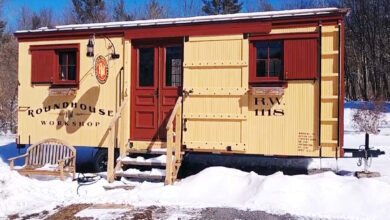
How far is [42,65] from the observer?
30.1ft

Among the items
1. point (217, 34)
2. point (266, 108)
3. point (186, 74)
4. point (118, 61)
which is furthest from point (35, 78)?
point (266, 108)

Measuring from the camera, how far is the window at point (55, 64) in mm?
9070

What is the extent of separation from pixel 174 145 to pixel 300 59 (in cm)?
295

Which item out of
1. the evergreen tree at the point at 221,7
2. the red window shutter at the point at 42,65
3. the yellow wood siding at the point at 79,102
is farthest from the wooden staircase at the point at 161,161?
the evergreen tree at the point at 221,7

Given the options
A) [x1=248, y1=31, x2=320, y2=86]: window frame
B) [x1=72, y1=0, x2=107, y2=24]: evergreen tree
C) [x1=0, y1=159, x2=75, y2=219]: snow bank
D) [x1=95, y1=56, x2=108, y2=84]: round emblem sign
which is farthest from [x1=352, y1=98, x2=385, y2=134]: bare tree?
[x1=72, y1=0, x2=107, y2=24]: evergreen tree

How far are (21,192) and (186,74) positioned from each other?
3.73 m

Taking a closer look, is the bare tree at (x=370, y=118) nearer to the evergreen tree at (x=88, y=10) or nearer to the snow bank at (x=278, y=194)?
the snow bank at (x=278, y=194)

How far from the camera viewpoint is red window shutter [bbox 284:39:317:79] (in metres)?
7.59

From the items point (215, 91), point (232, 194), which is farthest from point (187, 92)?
point (232, 194)

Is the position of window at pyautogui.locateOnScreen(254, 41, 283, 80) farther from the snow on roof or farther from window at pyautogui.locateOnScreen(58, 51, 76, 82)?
window at pyautogui.locateOnScreen(58, 51, 76, 82)

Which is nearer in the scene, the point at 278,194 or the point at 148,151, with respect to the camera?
the point at 278,194

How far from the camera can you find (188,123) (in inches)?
326

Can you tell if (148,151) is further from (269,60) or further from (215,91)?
(269,60)

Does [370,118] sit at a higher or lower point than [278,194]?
higher
